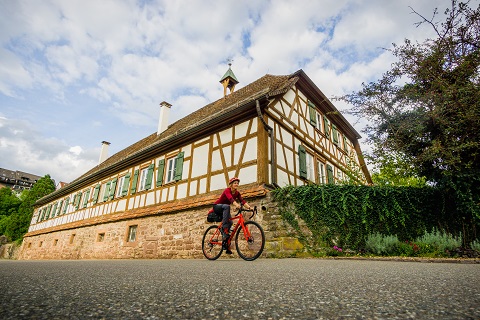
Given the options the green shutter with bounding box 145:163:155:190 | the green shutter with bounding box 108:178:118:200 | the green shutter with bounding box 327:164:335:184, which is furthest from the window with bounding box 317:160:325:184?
the green shutter with bounding box 108:178:118:200

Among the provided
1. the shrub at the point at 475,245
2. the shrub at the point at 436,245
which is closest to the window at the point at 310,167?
the shrub at the point at 436,245

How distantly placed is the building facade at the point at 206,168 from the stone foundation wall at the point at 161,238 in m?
0.04

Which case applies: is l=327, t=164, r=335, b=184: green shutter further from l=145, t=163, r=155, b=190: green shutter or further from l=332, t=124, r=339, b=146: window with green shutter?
l=145, t=163, r=155, b=190: green shutter

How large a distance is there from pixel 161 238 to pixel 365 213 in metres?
7.28

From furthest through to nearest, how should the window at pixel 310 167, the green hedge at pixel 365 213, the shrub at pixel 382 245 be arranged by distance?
the window at pixel 310 167 < the green hedge at pixel 365 213 < the shrub at pixel 382 245

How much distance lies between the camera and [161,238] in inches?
419

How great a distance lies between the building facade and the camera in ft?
30.3

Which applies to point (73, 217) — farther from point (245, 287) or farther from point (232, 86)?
point (245, 287)

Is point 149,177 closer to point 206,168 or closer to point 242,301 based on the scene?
point 206,168

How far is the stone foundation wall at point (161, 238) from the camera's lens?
766 cm

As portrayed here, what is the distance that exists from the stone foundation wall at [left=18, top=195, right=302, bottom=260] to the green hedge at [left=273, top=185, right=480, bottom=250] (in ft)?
1.55

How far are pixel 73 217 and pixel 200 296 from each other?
19.3m

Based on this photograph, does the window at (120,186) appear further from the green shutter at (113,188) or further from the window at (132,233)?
the window at (132,233)

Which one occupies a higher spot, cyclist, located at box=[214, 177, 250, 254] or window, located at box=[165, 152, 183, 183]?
window, located at box=[165, 152, 183, 183]
